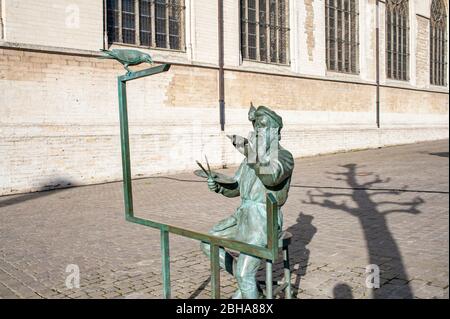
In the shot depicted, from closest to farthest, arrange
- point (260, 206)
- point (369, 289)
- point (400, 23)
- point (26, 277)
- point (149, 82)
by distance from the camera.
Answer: point (260, 206)
point (369, 289)
point (26, 277)
point (149, 82)
point (400, 23)

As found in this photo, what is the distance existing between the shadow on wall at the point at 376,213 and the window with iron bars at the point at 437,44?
2007 cm

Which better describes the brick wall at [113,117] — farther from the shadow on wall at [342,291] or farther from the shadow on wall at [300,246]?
the shadow on wall at [342,291]

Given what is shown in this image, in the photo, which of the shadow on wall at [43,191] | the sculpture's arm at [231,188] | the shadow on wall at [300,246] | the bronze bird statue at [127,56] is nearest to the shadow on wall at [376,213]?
the shadow on wall at [300,246]

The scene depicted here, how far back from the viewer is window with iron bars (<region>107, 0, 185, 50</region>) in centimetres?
1393

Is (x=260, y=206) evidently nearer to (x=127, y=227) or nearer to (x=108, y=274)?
(x=108, y=274)

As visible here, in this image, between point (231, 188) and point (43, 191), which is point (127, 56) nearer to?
point (231, 188)

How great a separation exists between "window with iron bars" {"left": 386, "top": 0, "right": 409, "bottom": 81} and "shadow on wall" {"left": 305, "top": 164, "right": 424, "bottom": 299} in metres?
14.7

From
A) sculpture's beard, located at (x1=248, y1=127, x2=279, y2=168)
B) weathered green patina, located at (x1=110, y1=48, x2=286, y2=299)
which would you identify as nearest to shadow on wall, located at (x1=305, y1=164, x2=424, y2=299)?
weathered green patina, located at (x1=110, y1=48, x2=286, y2=299)

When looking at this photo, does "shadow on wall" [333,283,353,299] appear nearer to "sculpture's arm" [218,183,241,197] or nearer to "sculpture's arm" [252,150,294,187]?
"sculpture's arm" [218,183,241,197]

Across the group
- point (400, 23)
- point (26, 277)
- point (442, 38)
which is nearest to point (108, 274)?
point (26, 277)

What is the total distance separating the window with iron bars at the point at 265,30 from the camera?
17.7m

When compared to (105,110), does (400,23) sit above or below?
above

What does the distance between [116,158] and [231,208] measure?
603 centimetres
